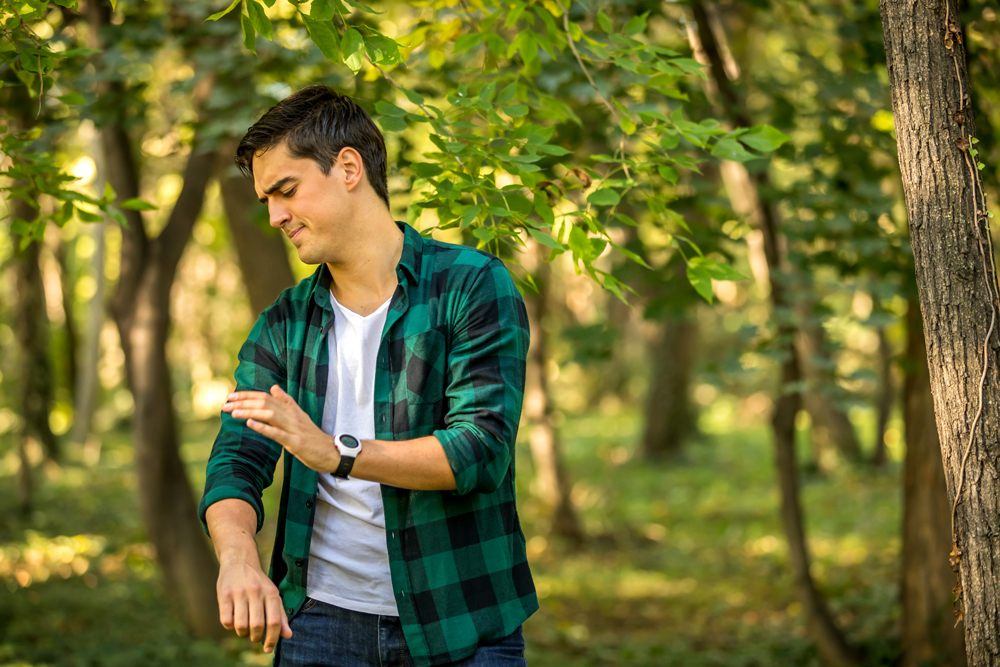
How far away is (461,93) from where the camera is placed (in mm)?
2498

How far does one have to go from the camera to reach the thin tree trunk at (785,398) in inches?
193

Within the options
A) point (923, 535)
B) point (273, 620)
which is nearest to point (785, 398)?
point (923, 535)

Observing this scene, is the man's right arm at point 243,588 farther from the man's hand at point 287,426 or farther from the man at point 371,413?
the man's hand at point 287,426

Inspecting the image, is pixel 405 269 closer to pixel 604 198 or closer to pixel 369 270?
pixel 369 270

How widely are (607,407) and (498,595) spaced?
2050 cm

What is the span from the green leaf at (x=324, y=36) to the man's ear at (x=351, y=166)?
0.34 meters

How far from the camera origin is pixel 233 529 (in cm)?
177

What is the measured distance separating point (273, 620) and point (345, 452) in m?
0.37

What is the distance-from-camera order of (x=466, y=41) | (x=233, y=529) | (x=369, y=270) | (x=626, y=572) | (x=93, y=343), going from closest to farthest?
(x=233, y=529) < (x=369, y=270) < (x=466, y=41) < (x=626, y=572) < (x=93, y=343)

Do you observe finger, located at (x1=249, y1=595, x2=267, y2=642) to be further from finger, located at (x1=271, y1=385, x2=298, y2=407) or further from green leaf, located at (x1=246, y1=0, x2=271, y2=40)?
green leaf, located at (x1=246, y1=0, x2=271, y2=40)

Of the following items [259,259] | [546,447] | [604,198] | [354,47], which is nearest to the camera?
[354,47]

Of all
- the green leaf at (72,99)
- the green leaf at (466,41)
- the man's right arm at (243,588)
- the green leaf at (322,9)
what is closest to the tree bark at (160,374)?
the green leaf at (72,99)

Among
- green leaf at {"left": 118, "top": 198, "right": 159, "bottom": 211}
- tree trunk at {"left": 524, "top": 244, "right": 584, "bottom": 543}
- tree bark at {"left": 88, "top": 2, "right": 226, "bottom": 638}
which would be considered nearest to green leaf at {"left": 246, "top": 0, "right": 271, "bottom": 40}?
green leaf at {"left": 118, "top": 198, "right": 159, "bottom": 211}

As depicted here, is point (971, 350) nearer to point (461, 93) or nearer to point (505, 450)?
point (505, 450)
